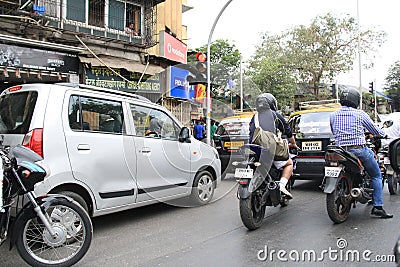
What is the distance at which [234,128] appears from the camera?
9.23m

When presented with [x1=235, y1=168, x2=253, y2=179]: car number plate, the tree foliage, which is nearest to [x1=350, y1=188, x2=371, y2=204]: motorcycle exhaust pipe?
[x1=235, y1=168, x2=253, y2=179]: car number plate

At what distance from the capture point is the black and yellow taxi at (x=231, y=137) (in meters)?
8.70

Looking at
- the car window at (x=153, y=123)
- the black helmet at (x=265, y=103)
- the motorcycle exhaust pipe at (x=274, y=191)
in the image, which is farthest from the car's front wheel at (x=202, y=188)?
the black helmet at (x=265, y=103)

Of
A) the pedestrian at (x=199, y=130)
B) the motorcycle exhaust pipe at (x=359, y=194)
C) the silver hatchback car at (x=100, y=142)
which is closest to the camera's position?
the silver hatchback car at (x=100, y=142)

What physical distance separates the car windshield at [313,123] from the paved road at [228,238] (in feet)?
5.95

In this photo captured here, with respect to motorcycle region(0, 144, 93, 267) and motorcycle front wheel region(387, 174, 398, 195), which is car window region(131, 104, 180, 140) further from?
motorcycle front wheel region(387, 174, 398, 195)

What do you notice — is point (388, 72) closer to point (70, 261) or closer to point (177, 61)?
point (177, 61)

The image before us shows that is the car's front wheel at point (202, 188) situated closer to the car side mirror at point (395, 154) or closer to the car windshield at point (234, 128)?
the car windshield at point (234, 128)

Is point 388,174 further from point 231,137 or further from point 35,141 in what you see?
point 35,141

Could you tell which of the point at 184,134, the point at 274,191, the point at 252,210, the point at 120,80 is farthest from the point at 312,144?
the point at 120,80

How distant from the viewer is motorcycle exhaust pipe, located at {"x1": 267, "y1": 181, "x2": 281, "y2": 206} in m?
4.66

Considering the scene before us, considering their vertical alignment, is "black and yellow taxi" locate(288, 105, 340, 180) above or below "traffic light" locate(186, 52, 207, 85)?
below

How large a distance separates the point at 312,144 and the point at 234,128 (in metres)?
2.60

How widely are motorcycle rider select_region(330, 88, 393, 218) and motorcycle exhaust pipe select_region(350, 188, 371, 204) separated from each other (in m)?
0.12
